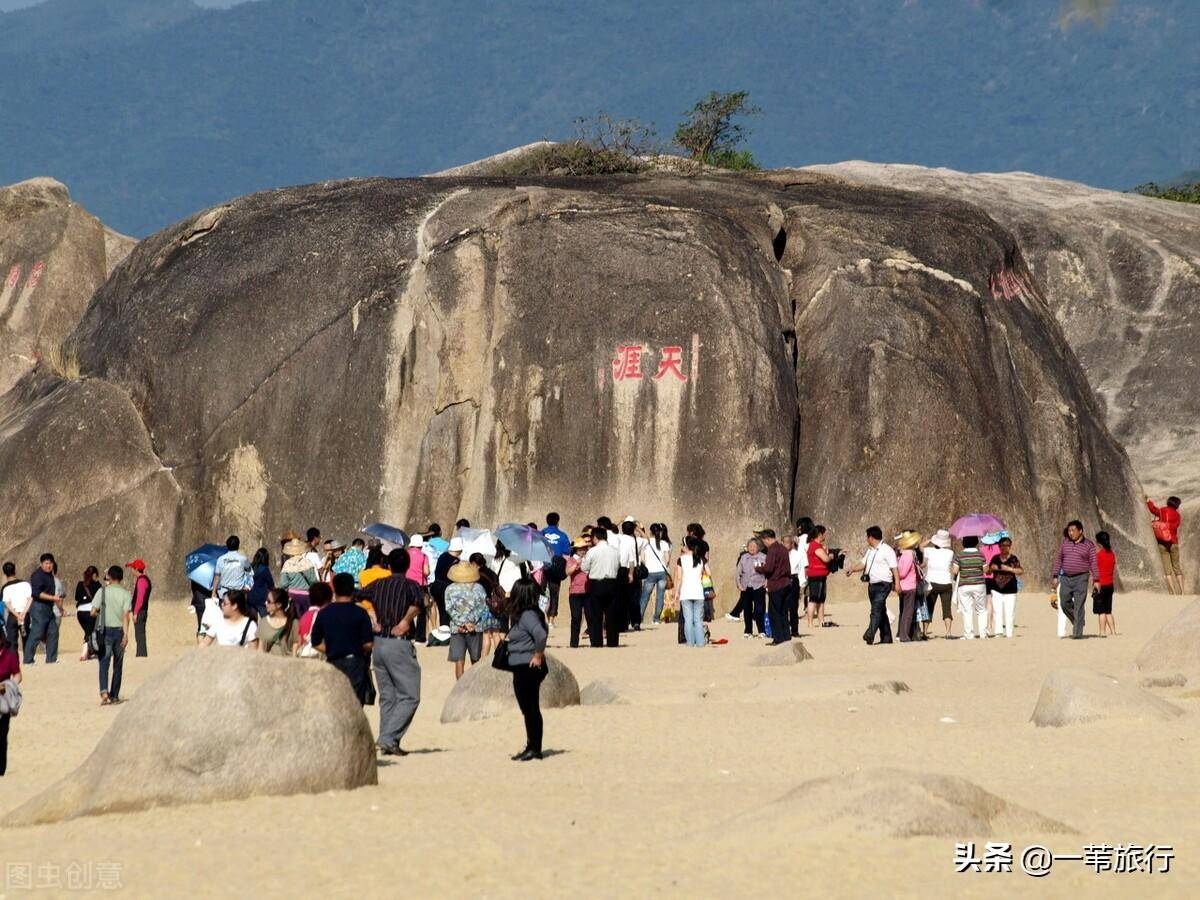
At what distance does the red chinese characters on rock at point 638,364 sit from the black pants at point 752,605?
5.79 m

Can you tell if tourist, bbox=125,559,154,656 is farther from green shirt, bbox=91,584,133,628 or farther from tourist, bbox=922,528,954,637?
tourist, bbox=922,528,954,637

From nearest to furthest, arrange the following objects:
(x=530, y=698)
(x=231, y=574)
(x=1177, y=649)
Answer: (x=530, y=698) → (x=1177, y=649) → (x=231, y=574)

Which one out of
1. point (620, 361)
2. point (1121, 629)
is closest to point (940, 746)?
point (1121, 629)

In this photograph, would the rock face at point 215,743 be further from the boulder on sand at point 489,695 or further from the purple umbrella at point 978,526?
the purple umbrella at point 978,526

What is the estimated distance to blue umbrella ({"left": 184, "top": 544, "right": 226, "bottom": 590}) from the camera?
77.5ft

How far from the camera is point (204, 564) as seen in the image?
23.7 metres

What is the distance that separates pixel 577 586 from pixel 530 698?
9661 mm

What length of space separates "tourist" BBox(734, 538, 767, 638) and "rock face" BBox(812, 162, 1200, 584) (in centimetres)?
1585

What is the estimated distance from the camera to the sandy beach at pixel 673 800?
984 cm

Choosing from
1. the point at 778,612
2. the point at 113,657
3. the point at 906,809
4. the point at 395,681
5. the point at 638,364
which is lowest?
the point at 906,809

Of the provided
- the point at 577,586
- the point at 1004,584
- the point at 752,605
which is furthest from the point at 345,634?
the point at 1004,584

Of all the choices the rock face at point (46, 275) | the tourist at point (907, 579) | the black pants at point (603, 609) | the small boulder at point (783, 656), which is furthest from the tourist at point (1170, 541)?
the rock face at point (46, 275)

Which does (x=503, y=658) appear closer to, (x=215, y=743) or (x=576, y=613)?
(x=215, y=743)

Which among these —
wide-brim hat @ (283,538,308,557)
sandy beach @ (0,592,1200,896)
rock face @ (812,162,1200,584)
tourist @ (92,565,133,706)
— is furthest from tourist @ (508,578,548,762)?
rock face @ (812,162,1200,584)
